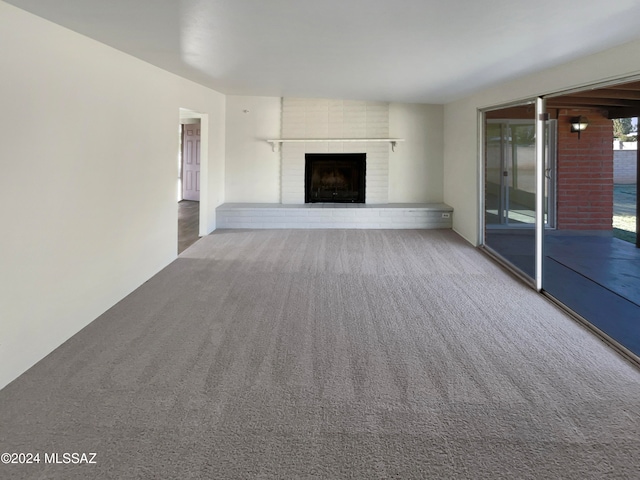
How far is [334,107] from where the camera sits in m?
7.64

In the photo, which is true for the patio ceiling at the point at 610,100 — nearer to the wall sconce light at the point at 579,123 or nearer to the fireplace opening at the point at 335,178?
the wall sconce light at the point at 579,123

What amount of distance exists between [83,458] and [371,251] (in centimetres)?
431

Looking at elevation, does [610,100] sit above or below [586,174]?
above

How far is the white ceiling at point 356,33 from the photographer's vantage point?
236 centimetres

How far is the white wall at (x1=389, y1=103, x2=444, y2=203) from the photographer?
25.2ft

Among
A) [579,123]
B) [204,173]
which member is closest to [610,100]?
[579,123]

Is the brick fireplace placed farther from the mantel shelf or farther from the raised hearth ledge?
the raised hearth ledge

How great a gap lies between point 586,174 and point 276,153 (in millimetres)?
5245

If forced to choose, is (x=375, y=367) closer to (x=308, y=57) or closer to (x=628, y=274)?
(x=308, y=57)

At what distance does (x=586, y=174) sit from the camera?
7.03m

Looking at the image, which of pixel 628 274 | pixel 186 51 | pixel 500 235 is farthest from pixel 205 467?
pixel 500 235

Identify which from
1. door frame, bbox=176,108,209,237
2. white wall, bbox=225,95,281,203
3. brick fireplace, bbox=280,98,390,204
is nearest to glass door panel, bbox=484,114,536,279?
brick fireplace, bbox=280,98,390,204

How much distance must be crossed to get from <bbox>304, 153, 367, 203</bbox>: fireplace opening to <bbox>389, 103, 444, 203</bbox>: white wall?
1.92 feet

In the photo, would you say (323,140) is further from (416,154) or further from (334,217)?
(416,154)
